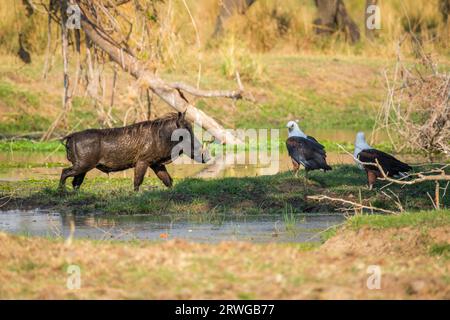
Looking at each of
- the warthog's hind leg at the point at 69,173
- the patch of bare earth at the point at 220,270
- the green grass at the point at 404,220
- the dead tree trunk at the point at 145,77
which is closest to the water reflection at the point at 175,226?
the green grass at the point at 404,220

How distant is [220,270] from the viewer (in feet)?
27.2

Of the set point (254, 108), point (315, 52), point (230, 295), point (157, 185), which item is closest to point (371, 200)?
point (157, 185)

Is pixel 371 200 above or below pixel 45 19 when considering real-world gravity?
below

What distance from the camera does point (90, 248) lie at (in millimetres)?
9266

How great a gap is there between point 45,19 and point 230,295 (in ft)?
75.3

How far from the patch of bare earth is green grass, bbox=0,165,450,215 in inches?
156

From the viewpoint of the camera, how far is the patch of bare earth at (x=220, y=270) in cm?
766

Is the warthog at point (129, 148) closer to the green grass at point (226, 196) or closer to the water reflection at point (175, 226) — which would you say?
the green grass at point (226, 196)

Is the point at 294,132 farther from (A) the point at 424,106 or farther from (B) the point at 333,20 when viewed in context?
(B) the point at 333,20

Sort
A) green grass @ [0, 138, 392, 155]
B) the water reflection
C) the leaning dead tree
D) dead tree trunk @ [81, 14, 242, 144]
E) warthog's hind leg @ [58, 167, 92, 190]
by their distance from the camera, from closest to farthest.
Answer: the water reflection
warthog's hind leg @ [58, 167, 92, 190]
the leaning dead tree
dead tree trunk @ [81, 14, 242, 144]
green grass @ [0, 138, 392, 155]

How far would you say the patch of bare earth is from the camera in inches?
302

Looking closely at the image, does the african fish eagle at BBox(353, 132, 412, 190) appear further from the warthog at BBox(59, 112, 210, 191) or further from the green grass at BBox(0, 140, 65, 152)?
the green grass at BBox(0, 140, 65, 152)

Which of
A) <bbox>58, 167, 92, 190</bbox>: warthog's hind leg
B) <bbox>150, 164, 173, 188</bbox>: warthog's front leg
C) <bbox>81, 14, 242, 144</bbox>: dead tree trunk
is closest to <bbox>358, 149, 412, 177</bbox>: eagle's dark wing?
<bbox>150, 164, 173, 188</bbox>: warthog's front leg
